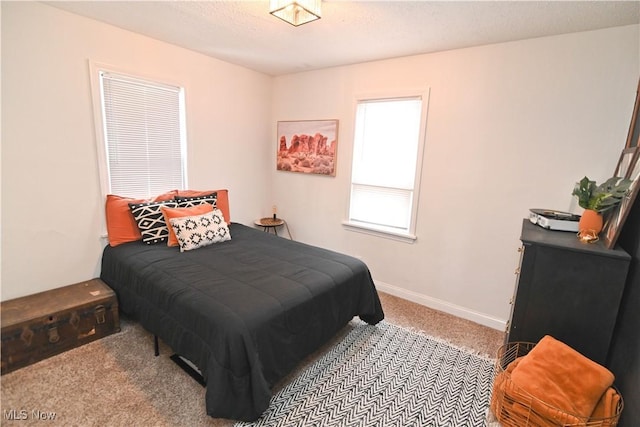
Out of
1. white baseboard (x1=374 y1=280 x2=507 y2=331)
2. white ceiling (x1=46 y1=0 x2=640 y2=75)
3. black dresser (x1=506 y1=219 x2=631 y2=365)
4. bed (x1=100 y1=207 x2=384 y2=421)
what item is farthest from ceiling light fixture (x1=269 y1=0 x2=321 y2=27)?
white baseboard (x1=374 y1=280 x2=507 y2=331)

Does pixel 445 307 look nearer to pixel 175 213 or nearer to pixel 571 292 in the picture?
pixel 571 292

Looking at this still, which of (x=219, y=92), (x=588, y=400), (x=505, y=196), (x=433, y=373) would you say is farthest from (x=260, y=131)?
(x=588, y=400)

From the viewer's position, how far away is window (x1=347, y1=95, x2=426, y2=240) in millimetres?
3007

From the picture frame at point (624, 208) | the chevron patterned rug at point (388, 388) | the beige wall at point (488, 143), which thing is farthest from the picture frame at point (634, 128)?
the chevron patterned rug at point (388, 388)

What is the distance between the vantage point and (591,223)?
176 cm

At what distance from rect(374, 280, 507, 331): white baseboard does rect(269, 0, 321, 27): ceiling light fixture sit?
259 cm

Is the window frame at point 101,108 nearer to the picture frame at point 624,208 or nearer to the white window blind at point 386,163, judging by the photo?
the white window blind at point 386,163

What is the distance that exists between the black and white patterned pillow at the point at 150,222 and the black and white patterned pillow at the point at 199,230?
0.52 ft

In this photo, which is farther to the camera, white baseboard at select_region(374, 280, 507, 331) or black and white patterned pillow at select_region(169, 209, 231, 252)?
white baseboard at select_region(374, 280, 507, 331)

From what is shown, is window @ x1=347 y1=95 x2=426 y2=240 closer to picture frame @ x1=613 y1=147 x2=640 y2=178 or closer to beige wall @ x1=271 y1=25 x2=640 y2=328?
beige wall @ x1=271 y1=25 x2=640 y2=328

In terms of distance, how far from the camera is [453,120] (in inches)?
107

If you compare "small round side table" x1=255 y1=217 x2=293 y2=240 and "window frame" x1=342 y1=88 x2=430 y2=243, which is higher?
"window frame" x1=342 y1=88 x2=430 y2=243

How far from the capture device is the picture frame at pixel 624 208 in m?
1.58

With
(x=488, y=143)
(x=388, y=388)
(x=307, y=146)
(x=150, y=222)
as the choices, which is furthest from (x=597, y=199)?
(x=150, y=222)
